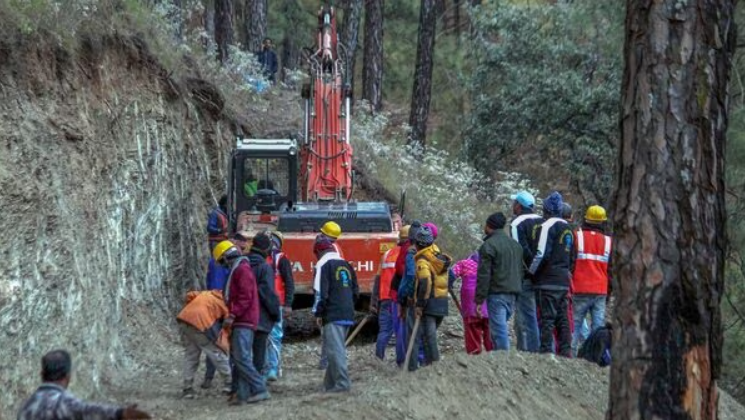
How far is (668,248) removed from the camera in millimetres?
6883

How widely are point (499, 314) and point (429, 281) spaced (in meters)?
0.91

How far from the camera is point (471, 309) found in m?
12.8

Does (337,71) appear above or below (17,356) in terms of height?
above

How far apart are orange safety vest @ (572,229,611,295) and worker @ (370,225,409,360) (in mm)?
1960

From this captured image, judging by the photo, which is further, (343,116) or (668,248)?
(343,116)

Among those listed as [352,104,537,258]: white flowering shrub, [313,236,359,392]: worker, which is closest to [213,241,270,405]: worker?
[313,236,359,392]: worker

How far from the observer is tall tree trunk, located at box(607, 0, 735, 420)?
22.6ft

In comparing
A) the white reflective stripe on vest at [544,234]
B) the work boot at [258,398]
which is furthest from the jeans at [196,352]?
the white reflective stripe on vest at [544,234]

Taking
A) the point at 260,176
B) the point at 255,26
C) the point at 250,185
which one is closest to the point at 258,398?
the point at 250,185

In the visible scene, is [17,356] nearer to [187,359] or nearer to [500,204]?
[187,359]

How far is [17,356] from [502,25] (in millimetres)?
21185

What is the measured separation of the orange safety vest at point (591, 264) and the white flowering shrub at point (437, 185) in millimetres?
9841

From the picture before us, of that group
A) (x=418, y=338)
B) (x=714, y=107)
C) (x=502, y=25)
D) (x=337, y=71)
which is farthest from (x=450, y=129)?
(x=714, y=107)

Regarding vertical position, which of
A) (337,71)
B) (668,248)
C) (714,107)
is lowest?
(668,248)
